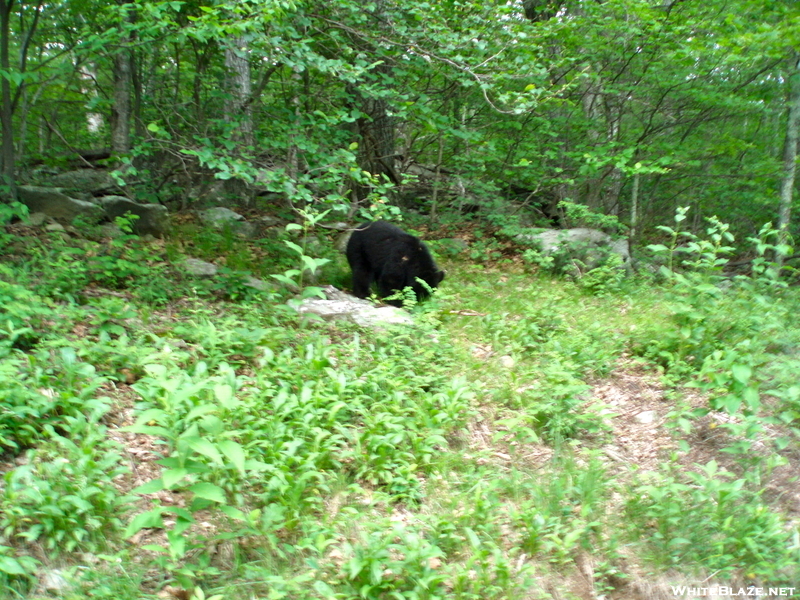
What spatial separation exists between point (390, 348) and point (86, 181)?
750cm

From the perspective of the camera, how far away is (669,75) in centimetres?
874

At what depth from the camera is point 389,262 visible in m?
6.73

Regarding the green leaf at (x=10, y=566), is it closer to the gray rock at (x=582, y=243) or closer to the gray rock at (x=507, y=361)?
the gray rock at (x=507, y=361)

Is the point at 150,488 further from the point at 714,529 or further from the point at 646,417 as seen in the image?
the point at 646,417

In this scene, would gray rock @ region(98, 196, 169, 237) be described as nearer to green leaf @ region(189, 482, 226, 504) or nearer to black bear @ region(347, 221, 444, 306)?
black bear @ region(347, 221, 444, 306)

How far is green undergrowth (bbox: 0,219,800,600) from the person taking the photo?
8.86ft

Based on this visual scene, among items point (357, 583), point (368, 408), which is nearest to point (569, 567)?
point (357, 583)

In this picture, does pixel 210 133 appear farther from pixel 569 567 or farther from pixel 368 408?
pixel 569 567

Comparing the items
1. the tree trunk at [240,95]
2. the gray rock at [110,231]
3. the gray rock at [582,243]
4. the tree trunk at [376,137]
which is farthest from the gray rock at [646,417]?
the gray rock at [110,231]

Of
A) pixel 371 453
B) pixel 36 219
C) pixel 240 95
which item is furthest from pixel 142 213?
pixel 371 453

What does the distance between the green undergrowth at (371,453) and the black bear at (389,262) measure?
1.44 m

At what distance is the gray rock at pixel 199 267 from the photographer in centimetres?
655

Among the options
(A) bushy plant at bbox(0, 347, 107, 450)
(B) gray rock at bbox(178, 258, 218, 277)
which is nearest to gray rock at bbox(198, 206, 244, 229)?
(B) gray rock at bbox(178, 258, 218, 277)

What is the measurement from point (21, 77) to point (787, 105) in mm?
11015
